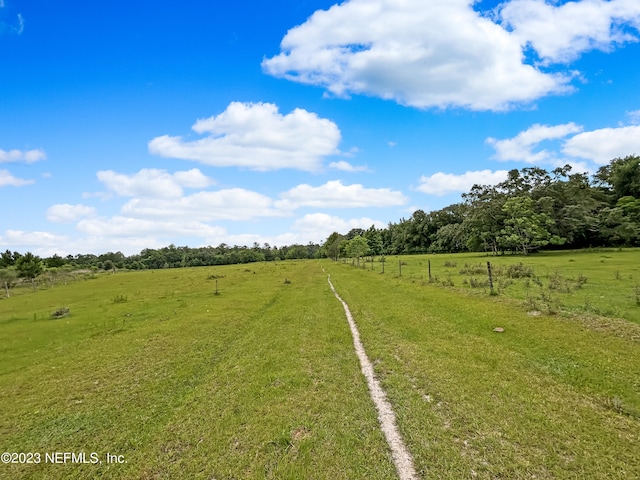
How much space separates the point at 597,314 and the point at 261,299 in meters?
19.8

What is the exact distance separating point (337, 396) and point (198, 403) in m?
3.41

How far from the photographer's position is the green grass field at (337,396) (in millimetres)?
5301

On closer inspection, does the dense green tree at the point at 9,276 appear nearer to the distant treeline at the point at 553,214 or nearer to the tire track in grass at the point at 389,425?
the distant treeline at the point at 553,214

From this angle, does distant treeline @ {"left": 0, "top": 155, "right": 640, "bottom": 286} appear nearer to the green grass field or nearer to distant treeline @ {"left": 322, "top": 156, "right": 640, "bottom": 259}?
distant treeline @ {"left": 322, "top": 156, "right": 640, "bottom": 259}

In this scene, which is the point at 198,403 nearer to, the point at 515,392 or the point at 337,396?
the point at 337,396

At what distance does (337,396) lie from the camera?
759 cm

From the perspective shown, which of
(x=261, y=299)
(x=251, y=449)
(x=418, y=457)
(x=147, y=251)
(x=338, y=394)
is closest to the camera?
(x=418, y=457)

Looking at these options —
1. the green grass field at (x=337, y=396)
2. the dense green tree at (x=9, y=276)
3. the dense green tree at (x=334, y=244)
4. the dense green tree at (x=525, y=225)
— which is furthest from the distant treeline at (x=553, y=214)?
the dense green tree at (x=9, y=276)

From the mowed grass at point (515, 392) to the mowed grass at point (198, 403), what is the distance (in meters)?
1.19

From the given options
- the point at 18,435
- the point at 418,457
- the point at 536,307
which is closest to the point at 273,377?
the point at 418,457

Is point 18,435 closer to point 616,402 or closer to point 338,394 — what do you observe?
point 338,394

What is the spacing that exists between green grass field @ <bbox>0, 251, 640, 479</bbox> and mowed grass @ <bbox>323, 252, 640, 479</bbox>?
0.04 m

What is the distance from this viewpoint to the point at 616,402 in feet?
21.4

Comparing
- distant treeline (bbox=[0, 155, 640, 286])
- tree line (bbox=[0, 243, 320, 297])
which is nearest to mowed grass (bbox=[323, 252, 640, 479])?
distant treeline (bbox=[0, 155, 640, 286])
